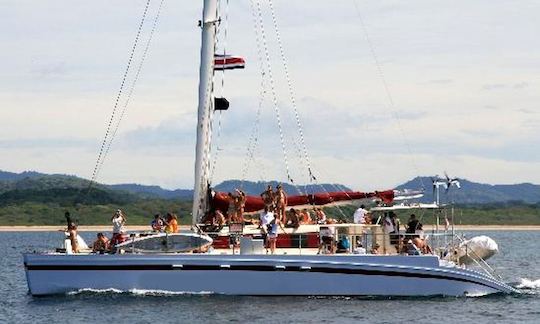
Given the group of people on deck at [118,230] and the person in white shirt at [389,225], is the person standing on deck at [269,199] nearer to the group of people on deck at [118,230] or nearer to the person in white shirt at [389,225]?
the group of people on deck at [118,230]

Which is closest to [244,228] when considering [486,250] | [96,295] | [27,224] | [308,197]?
[308,197]

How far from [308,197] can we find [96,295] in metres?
8.08

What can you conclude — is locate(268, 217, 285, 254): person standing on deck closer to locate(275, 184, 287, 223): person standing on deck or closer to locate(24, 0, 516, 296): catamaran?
locate(24, 0, 516, 296): catamaran

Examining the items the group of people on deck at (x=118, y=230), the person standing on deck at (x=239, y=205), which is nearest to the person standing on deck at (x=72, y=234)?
the group of people on deck at (x=118, y=230)

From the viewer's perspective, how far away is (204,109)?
148ft

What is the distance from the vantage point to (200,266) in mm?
42469

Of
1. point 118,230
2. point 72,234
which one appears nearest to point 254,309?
point 118,230

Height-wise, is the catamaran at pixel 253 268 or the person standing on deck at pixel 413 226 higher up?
the person standing on deck at pixel 413 226

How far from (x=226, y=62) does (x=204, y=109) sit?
1769mm

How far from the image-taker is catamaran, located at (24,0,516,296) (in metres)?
42.3

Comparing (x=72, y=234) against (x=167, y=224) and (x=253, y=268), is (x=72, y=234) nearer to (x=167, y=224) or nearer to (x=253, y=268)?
(x=167, y=224)

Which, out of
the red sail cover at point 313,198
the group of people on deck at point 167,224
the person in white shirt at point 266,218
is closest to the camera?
the person in white shirt at point 266,218

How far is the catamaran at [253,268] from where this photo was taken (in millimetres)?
42344

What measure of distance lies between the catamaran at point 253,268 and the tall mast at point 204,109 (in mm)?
1336
